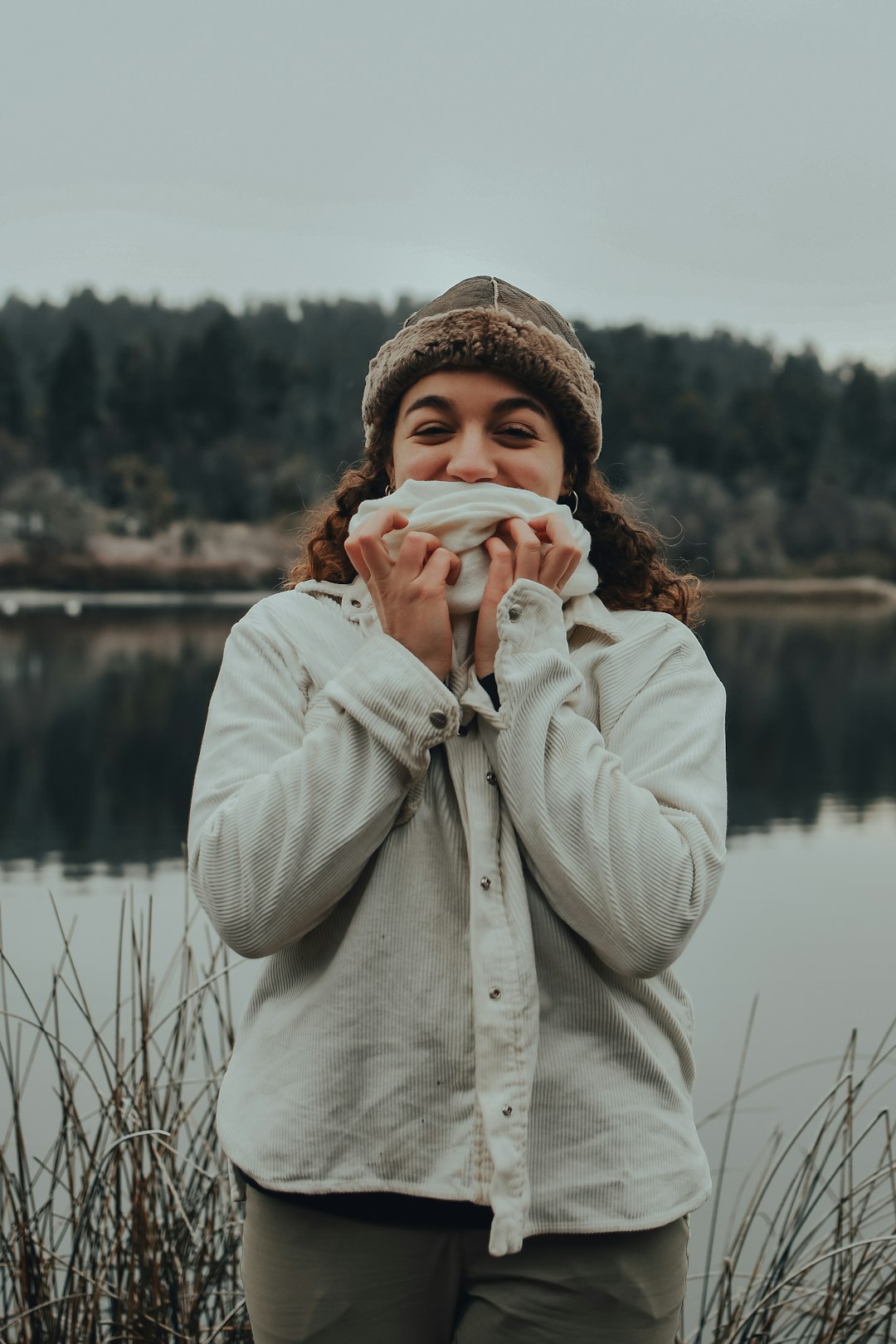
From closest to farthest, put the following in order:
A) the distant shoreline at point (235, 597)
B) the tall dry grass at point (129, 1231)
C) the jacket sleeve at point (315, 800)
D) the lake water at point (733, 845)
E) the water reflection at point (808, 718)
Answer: the jacket sleeve at point (315, 800)
the tall dry grass at point (129, 1231)
the lake water at point (733, 845)
the water reflection at point (808, 718)
the distant shoreline at point (235, 597)

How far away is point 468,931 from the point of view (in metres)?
1.20

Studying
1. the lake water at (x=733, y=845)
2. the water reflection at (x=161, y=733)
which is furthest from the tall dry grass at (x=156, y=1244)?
the water reflection at (x=161, y=733)

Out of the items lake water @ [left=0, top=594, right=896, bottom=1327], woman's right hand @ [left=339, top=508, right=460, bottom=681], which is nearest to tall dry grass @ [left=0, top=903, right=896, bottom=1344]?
lake water @ [left=0, top=594, right=896, bottom=1327]

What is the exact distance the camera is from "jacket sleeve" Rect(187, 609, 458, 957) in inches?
45.1

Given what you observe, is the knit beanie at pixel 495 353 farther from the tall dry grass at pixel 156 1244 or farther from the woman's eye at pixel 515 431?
the tall dry grass at pixel 156 1244

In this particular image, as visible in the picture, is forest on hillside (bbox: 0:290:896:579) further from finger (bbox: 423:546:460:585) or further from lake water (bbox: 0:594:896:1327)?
finger (bbox: 423:546:460:585)

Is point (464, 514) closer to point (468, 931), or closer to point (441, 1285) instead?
point (468, 931)

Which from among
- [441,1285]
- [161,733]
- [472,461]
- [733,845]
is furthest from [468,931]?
[161,733]

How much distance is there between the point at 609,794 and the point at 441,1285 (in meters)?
0.48

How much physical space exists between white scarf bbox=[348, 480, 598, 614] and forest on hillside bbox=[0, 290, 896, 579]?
24246 millimetres

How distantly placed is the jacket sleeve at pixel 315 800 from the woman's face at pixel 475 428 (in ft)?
0.78

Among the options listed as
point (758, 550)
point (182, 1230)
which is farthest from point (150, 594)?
point (182, 1230)

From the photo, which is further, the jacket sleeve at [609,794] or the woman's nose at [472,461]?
the woman's nose at [472,461]

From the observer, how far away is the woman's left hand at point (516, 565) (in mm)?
1267
